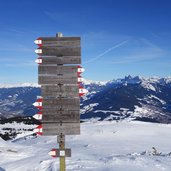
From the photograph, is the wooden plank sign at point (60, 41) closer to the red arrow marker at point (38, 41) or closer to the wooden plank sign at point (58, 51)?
the red arrow marker at point (38, 41)

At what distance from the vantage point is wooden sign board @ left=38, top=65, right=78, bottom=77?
1427cm

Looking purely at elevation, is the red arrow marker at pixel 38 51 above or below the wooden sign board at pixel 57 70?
above

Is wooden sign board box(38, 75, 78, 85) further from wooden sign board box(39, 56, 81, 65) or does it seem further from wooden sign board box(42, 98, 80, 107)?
wooden sign board box(42, 98, 80, 107)

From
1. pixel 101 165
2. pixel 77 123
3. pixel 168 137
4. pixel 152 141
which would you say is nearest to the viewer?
pixel 77 123

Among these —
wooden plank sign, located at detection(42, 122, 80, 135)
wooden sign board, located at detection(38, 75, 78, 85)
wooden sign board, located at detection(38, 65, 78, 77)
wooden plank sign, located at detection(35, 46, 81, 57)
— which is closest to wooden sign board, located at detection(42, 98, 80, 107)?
wooden sign board, located at detection(38, 75, 78, 85)

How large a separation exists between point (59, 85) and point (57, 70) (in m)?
0.63

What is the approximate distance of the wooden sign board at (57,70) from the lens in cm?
1427

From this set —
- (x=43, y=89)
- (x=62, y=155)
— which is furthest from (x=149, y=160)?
(x=43, y=89)

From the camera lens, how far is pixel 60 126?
14203 millimetres

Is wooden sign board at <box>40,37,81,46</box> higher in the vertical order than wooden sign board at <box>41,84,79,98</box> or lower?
higher

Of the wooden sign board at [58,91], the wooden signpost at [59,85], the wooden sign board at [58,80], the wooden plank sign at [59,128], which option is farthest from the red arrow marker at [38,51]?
the wooden plank sign at [59,128]

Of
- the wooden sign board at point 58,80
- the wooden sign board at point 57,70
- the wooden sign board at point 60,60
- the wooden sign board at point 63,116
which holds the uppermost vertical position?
the wooden sign board at point 60,60

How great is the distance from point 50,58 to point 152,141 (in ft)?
128

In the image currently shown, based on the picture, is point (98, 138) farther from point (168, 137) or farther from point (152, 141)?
point (168, 137)
